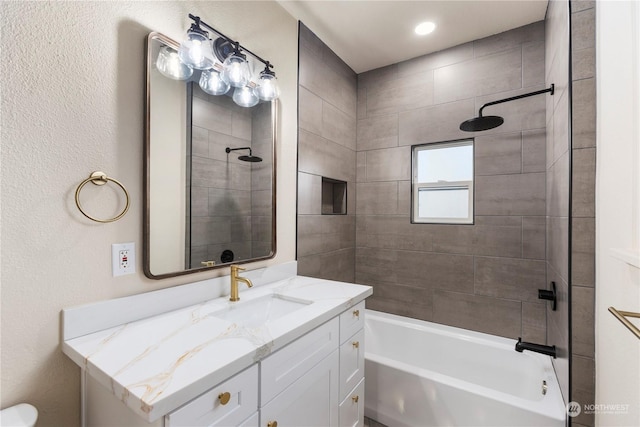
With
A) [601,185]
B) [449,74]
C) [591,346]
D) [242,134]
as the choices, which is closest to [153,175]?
[242,134]

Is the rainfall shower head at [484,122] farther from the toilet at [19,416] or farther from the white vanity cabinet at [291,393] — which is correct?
the toilet at [19,416]

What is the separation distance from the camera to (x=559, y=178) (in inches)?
63.8

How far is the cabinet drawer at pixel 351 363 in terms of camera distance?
4.66 feet

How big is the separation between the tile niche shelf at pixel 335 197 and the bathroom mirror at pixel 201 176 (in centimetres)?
88

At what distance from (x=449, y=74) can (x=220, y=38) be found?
1.88 metres

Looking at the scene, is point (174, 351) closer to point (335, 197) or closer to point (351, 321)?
point (351, 321)

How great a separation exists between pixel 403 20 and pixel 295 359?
230 cm

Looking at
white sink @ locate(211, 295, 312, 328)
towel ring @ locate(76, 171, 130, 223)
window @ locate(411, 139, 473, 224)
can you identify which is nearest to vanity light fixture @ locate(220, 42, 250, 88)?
towel ring @ locate(76, 171, 130, 223)

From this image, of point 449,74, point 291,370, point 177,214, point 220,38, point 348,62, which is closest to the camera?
point 291,370

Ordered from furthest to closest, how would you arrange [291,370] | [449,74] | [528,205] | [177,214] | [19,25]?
[449,74]
[528,205]
[177,214]
[291,370]
[19,25]

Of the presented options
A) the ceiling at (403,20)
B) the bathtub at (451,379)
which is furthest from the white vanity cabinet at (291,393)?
the ceiling at (403,20)

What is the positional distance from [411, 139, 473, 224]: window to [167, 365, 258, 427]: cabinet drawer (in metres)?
2.06

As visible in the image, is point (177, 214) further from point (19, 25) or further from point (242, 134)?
point (19, 25)

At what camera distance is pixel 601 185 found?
1222mm
